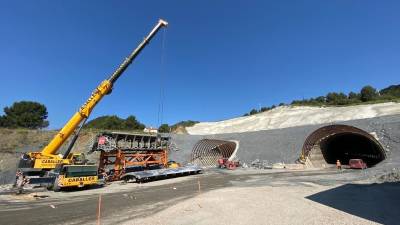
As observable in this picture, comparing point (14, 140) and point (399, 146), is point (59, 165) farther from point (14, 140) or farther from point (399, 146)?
point (399, 146)

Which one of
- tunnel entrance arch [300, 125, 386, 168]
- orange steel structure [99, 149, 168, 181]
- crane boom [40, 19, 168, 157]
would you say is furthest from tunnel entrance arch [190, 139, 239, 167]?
crane boom [40, 19, 168, 157]

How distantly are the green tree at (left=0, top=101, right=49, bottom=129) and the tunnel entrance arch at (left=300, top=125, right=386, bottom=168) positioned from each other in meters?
70.6

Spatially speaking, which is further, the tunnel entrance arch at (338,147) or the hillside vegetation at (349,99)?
the hillside vegetation at (349,99)

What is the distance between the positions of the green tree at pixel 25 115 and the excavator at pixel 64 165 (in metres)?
62.1

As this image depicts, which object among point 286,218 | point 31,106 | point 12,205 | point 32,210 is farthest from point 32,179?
point 31,106

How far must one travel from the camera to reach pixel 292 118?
87438 millimetres

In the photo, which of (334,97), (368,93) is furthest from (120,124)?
(368,93)

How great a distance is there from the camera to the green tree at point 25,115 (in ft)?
274

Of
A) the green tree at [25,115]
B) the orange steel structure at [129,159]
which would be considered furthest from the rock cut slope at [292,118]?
the orange steel structure at [129,159]

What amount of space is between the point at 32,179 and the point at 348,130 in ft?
132

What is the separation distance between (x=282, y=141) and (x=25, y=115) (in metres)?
69.6

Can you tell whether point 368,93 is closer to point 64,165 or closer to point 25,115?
point 64,165

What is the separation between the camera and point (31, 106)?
8769 cm

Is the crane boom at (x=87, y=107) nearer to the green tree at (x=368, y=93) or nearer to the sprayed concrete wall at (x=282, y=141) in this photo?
the sprayed concrete wall at (x=282, y=141)
